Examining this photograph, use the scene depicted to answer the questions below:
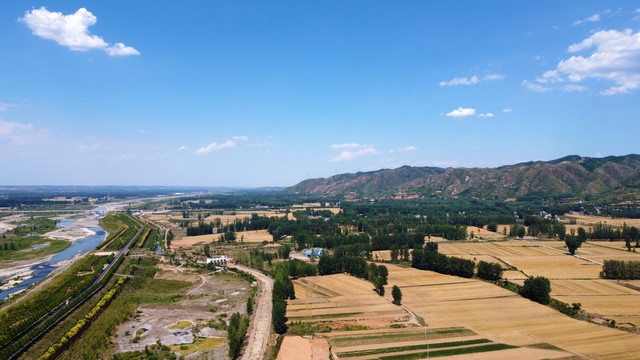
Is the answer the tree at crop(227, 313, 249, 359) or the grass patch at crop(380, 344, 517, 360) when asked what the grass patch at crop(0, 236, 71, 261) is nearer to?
the tree at crop(227, 313, 249, 359)

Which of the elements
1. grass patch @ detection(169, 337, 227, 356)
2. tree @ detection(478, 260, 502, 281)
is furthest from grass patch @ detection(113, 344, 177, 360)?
tree @ detection(478, 260, 502, 281)

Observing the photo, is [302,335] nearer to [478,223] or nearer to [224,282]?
[224,282]

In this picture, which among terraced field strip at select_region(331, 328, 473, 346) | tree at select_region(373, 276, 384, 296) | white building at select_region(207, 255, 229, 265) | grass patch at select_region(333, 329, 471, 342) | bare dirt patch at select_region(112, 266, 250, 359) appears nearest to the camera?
terraced field strip at select_region(331, 328, 473, 346)

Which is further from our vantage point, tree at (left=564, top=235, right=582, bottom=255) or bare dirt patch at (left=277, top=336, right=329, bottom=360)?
tree at (left=564, top=235, right=582, bottom=255)

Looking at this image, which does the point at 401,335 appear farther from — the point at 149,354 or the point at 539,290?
the point at 149,354

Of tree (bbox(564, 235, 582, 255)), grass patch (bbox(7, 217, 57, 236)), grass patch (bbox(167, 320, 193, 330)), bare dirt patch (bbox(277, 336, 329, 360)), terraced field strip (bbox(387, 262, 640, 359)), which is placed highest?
tree (bbox(564, 235, 582, 255))

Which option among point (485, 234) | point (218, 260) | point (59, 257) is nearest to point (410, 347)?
point (218, 260)
